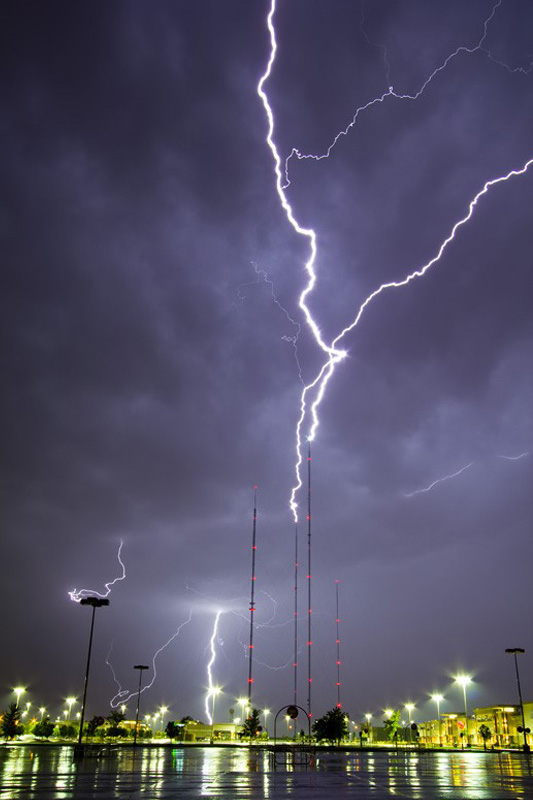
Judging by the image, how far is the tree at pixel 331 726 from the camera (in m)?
54.4

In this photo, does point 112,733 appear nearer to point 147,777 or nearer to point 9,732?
point 9,732

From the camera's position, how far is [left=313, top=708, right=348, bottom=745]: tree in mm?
54406

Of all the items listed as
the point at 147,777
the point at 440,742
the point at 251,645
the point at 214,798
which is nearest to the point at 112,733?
the point at 251,645

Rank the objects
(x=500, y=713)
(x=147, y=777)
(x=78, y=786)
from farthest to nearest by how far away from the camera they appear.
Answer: (x=500, y=713), (x=147, y=777), (x=78, y=786)

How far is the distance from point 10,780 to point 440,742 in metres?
81.2

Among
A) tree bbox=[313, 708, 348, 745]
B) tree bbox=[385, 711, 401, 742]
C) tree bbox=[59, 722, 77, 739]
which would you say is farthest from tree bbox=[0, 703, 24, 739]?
tree bbox=[385, 711, 401, 742]

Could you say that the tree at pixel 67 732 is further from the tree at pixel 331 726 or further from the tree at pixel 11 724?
the tree at pixel 331 726

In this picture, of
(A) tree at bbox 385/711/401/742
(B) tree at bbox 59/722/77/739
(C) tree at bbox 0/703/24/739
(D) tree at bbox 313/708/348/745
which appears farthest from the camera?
(B) tree at bbox 59/722/77/739

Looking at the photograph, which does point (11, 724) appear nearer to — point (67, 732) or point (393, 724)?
point (67, 732)

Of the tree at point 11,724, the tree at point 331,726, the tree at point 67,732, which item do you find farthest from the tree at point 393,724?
the tree at point 11,724

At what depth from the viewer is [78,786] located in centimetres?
1367

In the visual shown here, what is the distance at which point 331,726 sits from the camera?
54531 millimetres

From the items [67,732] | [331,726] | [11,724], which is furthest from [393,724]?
[11,724]

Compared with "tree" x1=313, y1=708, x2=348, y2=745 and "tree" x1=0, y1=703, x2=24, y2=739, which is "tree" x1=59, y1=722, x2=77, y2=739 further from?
"tree" x1=313, y1=708, x2=348, y2=745
